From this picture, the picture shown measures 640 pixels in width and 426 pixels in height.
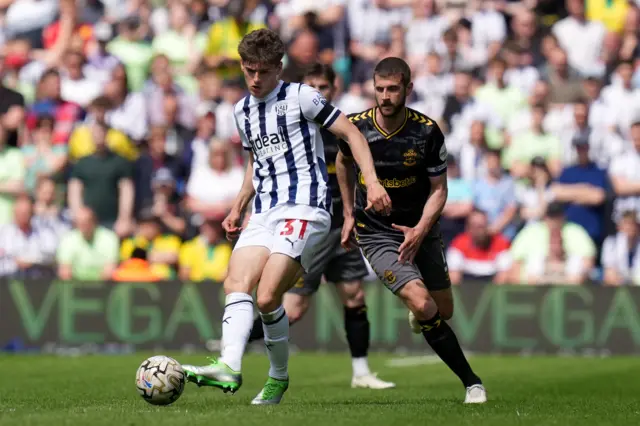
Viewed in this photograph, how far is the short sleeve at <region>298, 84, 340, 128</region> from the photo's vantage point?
878 centimetres

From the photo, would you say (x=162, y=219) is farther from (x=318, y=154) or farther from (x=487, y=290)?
(x=318, y=154)

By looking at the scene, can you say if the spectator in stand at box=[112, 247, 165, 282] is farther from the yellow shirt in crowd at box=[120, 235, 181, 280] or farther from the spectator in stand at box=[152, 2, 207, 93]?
the spectator in stand at box=[152, 2, 207, 93]

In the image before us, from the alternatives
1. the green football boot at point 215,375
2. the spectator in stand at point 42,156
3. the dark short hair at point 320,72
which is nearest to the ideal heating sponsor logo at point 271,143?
the green football boot at point 215,375

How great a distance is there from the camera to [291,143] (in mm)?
8859

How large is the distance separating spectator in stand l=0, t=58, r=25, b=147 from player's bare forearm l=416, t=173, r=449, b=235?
1172 cm

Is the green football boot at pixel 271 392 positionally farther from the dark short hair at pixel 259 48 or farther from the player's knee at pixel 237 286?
the dark short hair at pixel 259 48

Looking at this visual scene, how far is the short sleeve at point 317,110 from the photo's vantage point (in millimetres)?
8781

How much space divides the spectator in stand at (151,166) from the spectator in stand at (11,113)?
2260mm

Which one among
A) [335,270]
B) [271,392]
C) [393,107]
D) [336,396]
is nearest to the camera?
[271,392]

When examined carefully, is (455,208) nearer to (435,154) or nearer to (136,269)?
(136,269)

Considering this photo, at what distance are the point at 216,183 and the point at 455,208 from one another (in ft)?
11.5

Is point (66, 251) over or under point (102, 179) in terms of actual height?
under

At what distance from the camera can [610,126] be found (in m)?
18.5

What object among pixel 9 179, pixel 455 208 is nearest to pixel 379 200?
Answer: pixel 455 208
